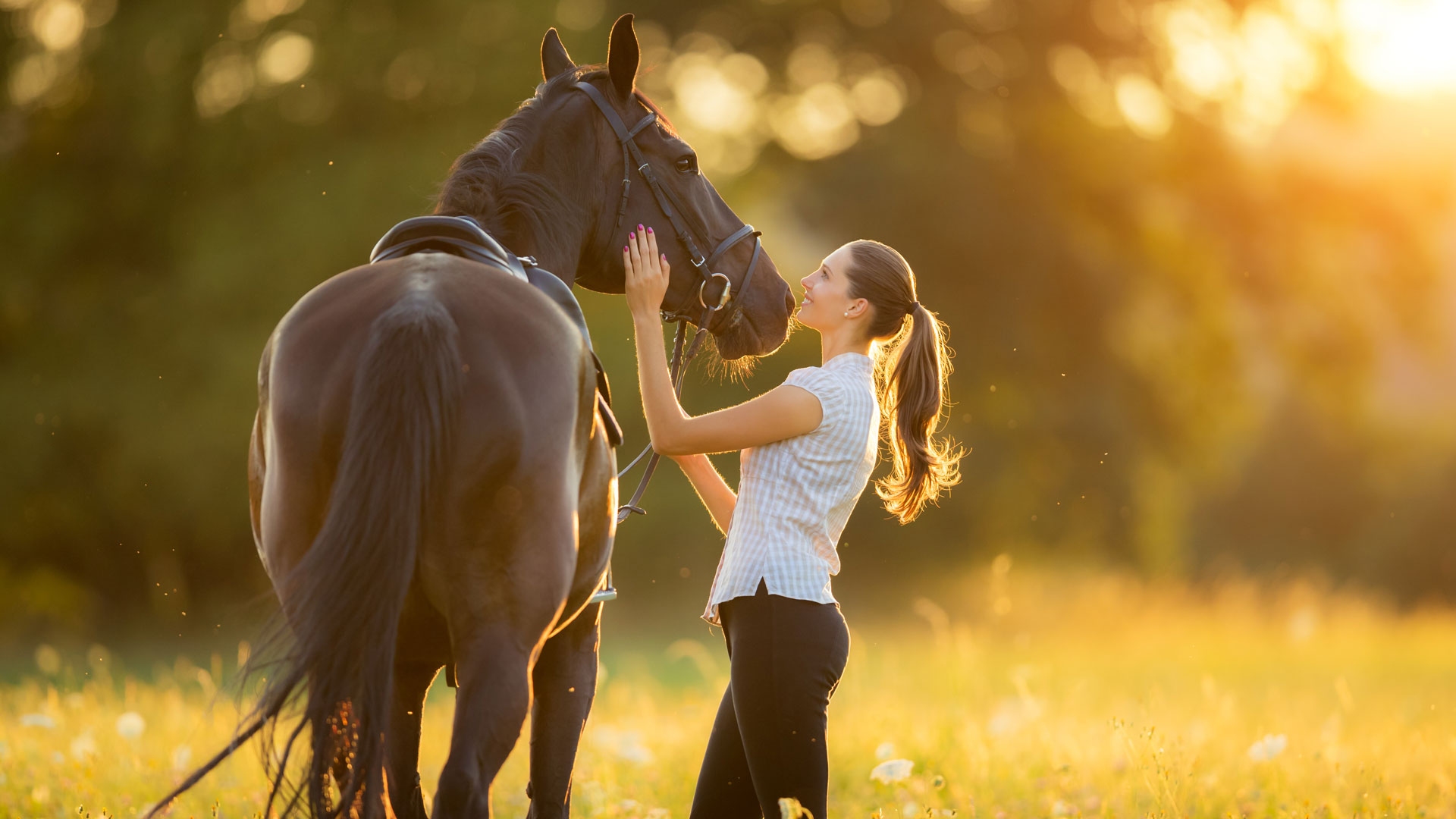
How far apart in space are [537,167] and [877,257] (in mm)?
968

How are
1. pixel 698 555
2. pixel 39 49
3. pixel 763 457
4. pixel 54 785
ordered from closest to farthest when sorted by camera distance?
pixel 763 457
pixel 54 785
pixel 39 49
pixel 698 555

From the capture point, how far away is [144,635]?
14969mm

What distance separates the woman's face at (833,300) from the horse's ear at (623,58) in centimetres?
79

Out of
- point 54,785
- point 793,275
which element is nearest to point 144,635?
point 793,275

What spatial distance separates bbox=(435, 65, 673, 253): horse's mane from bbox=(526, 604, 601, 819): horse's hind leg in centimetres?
100

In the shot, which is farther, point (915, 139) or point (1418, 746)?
point (915, 139)

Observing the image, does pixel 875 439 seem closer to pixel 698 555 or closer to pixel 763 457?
pixel 763 457

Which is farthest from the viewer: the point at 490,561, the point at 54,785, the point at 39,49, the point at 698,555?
the point at 698,555

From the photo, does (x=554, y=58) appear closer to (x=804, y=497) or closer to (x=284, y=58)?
(x=804, y=497)

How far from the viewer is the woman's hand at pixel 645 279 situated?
122 inches

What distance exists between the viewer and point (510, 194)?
3070 mm

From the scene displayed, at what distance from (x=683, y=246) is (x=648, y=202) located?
→ 0.57ft

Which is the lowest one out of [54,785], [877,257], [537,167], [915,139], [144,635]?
[54,785]

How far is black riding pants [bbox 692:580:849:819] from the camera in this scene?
286 centimetres
